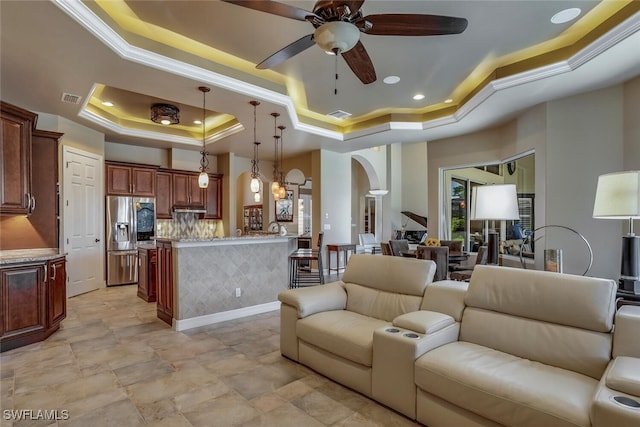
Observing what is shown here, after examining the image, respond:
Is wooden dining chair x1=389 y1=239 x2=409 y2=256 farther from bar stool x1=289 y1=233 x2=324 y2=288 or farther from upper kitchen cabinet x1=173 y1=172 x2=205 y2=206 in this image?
upper kitchen cabinet x1=173 y1=172 x2=205 y2=206

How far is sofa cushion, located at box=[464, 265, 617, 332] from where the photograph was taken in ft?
6.49

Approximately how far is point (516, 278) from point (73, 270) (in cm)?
654

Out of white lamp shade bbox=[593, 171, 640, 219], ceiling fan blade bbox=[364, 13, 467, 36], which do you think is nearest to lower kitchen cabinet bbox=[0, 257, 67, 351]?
ceiling fan blade bbox=[364, 13, 467, 36]

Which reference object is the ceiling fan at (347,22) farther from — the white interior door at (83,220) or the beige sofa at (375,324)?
the white interior door at (83,220)

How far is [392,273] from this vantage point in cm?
312

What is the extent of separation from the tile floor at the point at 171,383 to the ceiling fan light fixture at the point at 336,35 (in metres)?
2.50

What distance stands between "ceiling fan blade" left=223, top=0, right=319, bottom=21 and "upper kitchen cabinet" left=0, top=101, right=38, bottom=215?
3.05 metres

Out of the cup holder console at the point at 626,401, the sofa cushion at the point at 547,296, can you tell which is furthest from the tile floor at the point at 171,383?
the cup holder console at the point at 626,401

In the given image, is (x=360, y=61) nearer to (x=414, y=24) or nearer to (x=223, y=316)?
(x=414, y=24)

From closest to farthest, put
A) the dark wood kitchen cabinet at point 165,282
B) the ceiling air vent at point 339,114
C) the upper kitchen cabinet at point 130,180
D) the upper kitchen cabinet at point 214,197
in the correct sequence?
the dark wood kitchen cabinet at point 165,282
the ceiling air vent at point 339,114
the upper kitchen cabinet at point 130,180
the upper kitchen cabinet at point 214,197

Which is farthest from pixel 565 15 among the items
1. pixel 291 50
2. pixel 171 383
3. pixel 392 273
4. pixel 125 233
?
pixel 125 233

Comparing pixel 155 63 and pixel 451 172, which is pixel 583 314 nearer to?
pixel 155 63

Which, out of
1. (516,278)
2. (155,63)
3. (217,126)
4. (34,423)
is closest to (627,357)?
(516,278)

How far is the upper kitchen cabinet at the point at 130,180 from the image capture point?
654 cm
